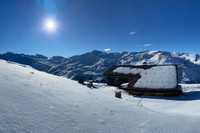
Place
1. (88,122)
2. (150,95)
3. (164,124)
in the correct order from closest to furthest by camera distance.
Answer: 1. (88,122)
2. (164,124)
3. (150,95)

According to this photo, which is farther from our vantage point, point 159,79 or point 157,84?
point 159,79

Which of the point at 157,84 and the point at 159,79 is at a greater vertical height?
the point at 159,79

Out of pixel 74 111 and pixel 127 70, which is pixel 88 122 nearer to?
pixel 74 111

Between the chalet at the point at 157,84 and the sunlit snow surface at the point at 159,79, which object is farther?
the sunlit snow surface at the point at 159,79

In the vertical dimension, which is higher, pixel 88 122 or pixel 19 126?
pixel 19 126

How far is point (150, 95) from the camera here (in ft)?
46.6

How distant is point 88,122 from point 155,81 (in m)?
14.7

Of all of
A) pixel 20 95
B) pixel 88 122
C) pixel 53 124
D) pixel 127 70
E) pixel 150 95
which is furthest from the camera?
pixel 127 70

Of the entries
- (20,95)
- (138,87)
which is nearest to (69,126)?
(20,95)

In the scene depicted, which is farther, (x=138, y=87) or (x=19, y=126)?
(x=138, y=87)

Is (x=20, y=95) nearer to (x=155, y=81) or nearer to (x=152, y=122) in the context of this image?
(x=152, y=122)

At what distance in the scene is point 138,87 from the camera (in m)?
14.4

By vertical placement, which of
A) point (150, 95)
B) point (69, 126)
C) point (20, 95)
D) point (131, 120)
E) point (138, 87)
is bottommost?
point (150, 95)

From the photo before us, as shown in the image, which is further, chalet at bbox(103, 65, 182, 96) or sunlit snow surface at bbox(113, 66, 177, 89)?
sunlit snow surface at bbox(113, 66, 177, 89)
